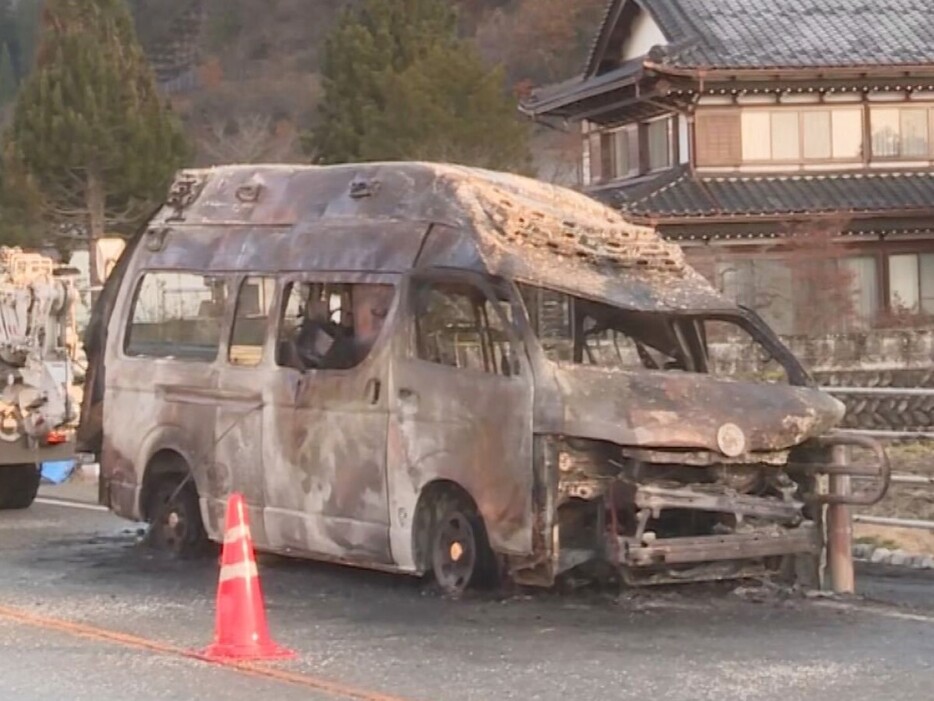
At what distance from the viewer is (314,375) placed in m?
11.8

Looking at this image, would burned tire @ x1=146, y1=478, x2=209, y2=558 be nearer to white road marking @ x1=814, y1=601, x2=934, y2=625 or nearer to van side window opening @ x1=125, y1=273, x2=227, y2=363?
van side window opening @ x1=125, y1=273, x2=227, y2=363

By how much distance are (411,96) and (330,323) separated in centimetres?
3195

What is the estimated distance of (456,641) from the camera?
31.8 feet

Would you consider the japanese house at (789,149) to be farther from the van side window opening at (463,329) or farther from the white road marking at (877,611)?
the white road marking at (877,611)

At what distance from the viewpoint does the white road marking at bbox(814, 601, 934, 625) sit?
33.8ft

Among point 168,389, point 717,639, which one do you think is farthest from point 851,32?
point 717,639

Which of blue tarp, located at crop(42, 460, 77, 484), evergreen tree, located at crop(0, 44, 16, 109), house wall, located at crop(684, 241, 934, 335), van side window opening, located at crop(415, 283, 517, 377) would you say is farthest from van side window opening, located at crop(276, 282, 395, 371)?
evergreen tree, located at crop(0, 44, 16, 109)

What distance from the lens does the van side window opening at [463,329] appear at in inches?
422

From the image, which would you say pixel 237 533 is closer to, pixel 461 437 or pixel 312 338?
pixel 461 437

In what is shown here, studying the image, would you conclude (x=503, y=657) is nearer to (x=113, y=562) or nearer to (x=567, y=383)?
(x=567, y=383)

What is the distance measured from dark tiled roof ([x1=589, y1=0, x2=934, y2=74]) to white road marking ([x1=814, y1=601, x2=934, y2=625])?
25.9 metres

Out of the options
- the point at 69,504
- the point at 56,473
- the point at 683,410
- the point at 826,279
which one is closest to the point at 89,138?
the point at 826,279

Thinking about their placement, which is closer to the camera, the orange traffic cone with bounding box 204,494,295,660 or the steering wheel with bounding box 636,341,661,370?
the orange traffic cone with bounding box 204,494,295,660

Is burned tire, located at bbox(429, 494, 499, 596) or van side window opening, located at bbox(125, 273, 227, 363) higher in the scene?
van side window opening, located at bbox(125, 273, 227, 363)
